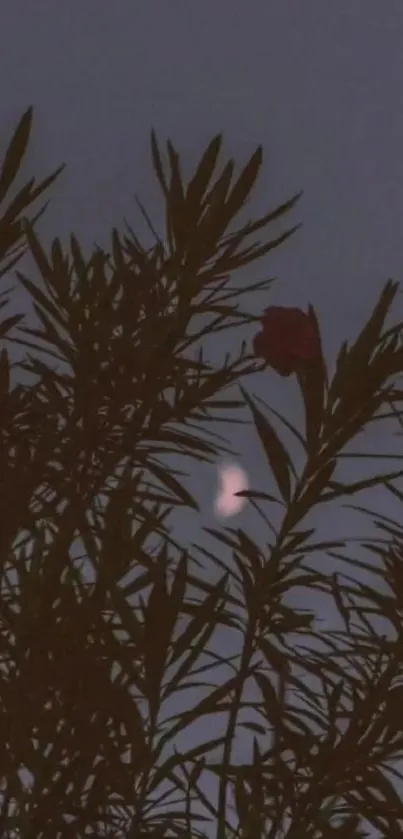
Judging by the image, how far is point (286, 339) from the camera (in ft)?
2.54

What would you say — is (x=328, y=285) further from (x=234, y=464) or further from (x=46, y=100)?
(x=46, y=100)

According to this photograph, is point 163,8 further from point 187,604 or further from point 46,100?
point 187,604

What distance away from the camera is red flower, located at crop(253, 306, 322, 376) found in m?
0.77

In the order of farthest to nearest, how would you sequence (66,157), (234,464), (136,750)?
(66,157)
(234,464)
(136,750)

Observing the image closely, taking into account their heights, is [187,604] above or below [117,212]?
below

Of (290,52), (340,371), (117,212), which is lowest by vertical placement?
(340,371)

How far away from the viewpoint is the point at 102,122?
151 centimetres

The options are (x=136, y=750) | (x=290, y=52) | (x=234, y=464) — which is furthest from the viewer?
(x=290, y=52)

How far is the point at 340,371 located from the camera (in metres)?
0.88

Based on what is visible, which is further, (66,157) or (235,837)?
(66,157)

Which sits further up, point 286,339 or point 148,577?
point 286,339

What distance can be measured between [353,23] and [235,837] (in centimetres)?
127

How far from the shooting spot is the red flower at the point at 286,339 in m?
0.77

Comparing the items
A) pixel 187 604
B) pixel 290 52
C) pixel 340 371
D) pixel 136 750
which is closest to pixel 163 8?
pixel 290 52
